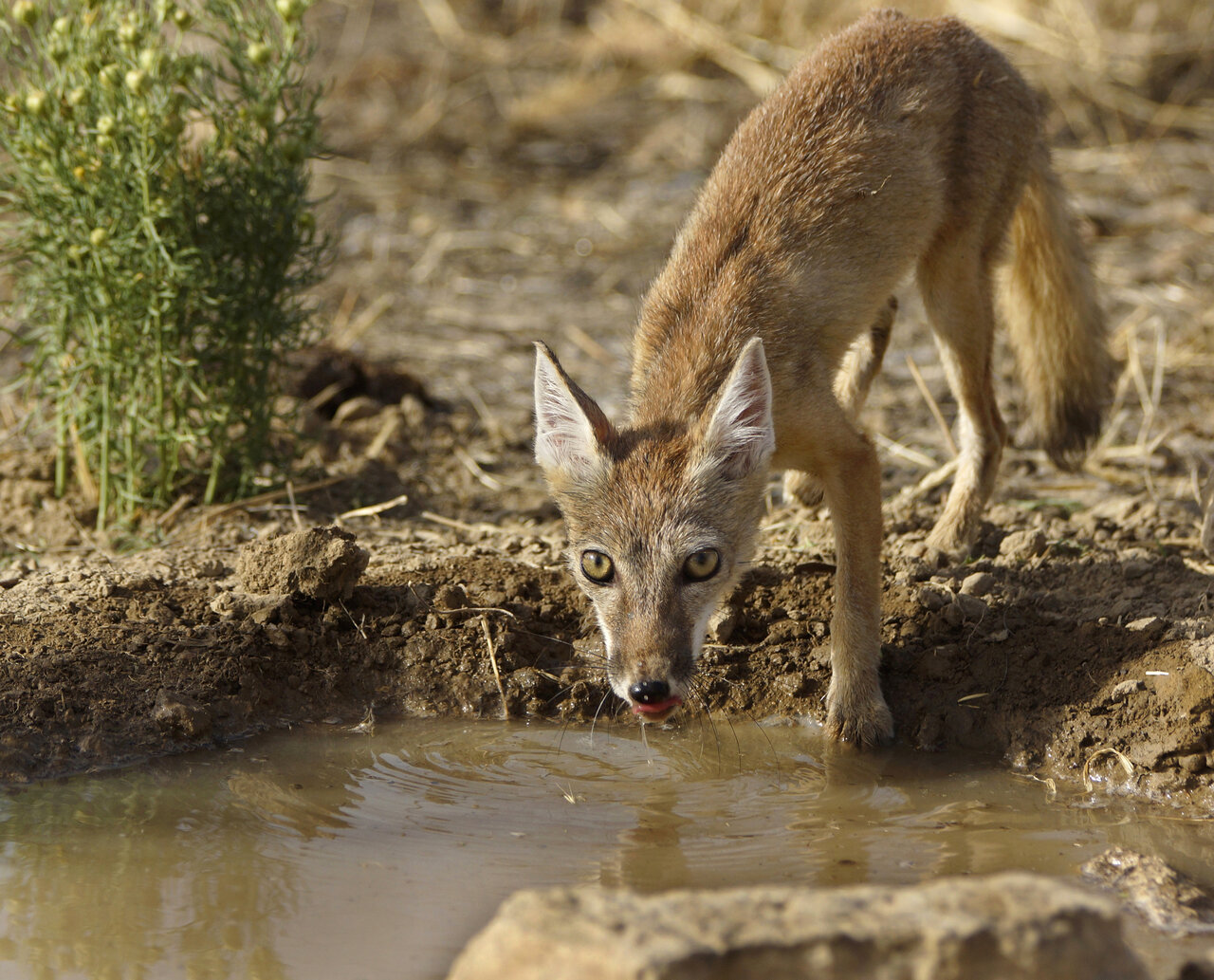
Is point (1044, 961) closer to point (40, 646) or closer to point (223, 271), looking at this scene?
point (40, 646)

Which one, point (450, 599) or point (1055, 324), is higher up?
point (1055, 324)

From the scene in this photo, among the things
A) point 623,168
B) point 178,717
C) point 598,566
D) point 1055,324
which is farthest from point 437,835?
point 623,168

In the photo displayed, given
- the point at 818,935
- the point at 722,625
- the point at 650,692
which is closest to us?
the point at 818,935

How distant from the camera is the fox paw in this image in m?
4.55

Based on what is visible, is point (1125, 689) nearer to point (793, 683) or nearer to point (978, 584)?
point (978, 584)

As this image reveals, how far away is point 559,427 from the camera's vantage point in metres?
4.44

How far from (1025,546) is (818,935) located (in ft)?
11.5

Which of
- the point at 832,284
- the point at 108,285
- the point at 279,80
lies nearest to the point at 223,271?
the point at 108,285

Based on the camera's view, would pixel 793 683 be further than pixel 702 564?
Yes

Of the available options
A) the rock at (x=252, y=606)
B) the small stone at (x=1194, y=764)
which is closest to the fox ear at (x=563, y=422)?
the rock at (x=252, y=606)

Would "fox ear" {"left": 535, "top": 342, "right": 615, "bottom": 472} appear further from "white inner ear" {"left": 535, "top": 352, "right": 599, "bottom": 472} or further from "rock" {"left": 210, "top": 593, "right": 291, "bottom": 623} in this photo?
"rock" {"left": 210, "top": 593, "right": 291, "bottom": 623}

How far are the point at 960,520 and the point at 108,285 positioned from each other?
3.79m

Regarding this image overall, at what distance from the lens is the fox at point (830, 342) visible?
4.20 m

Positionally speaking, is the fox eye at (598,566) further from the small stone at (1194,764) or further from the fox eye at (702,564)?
the small stone at (1194,764)
